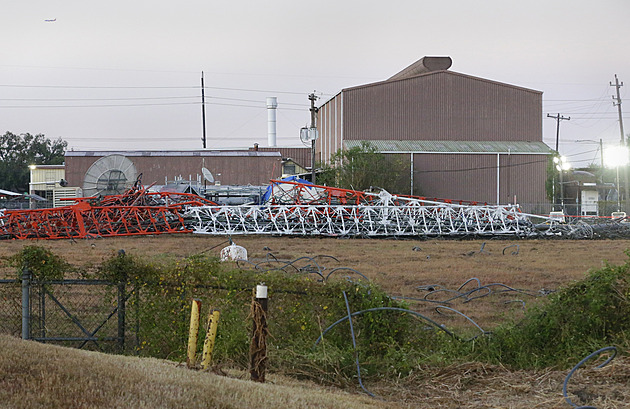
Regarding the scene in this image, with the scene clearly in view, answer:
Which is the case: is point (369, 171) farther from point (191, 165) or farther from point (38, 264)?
point (38, 264)

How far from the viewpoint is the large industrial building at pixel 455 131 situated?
4512cm

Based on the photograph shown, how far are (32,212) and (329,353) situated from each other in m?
22.2

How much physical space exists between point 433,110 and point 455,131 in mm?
2128

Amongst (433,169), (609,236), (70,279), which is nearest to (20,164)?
(433,169)

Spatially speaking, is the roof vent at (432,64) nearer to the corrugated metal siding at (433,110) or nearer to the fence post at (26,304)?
the corrugated metal siding at (433,110)

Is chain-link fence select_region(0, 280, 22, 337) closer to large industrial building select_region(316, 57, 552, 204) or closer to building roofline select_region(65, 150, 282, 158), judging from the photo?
large industrial building select_region(316, 57, 552, 204)

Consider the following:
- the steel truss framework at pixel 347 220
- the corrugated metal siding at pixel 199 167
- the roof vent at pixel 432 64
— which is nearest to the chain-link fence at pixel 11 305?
the steel truss framework at pixel 347 220

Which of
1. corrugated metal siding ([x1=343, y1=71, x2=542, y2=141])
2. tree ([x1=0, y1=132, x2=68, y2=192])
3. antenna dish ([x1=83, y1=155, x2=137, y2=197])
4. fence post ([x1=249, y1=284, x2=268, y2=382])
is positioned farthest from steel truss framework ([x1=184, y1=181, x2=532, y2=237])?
tree ([x1=0, y1=132, x2=68, y2=192])

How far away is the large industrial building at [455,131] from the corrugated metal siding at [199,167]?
18.9ft

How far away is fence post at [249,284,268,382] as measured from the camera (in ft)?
21.4

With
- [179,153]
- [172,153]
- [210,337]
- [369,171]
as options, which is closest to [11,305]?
[210,337]

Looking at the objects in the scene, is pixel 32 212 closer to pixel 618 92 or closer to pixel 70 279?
pixel 70 279

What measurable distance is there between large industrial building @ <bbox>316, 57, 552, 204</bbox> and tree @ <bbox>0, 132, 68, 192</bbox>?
46.4m

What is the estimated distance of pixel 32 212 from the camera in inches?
1048
